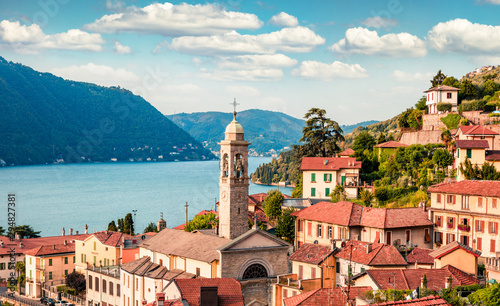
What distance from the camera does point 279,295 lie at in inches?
1275

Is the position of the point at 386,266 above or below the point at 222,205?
below

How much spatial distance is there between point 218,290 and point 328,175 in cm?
3010

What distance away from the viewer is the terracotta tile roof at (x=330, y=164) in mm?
57031

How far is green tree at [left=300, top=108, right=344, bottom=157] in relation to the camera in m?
65.6

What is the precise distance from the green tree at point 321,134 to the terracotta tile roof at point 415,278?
125 ft

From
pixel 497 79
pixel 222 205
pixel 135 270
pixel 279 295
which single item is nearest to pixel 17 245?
pixel 135 270

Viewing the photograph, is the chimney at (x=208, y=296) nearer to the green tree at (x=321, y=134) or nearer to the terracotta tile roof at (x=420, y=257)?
the terracotta tile roof at (x=420, y=257)

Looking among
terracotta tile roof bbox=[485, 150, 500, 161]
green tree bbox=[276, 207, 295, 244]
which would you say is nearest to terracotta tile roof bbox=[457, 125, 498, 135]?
terracotta tile roof bbox=[485, 150, 500, 161]

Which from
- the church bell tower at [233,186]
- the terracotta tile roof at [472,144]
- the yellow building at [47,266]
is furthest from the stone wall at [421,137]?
the yellow building at [47,266]

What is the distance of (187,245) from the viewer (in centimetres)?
3788

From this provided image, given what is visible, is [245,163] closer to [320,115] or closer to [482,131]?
[482,131]

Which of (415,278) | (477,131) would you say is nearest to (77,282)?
(415,278)

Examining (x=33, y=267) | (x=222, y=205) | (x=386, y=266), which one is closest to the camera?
(x=386, y=266)

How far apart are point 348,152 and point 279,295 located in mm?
34640
